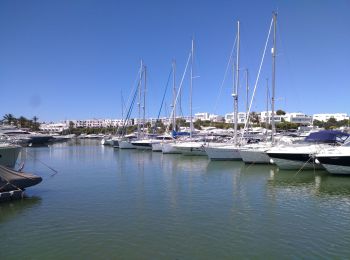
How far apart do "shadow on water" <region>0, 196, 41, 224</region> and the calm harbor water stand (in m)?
0.04

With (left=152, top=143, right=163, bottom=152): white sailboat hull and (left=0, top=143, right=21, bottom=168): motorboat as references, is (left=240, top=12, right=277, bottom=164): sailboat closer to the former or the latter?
(left=0, top=143, right=21, bottom=168): motorboat

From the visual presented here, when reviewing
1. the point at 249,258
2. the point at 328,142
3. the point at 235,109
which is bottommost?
the point at 249,258

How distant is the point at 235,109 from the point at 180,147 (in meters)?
11.8

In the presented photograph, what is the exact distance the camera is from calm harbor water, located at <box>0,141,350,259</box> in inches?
448

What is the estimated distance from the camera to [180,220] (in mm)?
14875

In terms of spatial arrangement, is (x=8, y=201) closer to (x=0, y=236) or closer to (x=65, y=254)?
(x=0, y=236)

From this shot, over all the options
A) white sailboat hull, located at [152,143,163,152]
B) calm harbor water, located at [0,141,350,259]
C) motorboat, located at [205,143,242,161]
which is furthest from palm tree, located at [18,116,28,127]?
calm harbor water, located at [0,141,350,259]

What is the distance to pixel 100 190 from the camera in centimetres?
2222

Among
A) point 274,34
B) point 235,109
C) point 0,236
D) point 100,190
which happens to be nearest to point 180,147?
point 235,109

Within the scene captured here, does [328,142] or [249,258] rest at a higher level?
[328,142]

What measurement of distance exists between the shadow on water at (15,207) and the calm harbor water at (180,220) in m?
0.04

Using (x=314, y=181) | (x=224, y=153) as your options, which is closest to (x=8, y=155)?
(x=224, y=153)

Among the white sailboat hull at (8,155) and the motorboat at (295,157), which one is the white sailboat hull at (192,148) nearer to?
the motorboat at (295,157)

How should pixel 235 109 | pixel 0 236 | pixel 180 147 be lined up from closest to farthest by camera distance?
1. pixel 0 236
2. pixel 235 109
3. pixel 180 147
